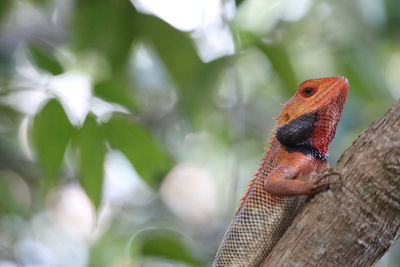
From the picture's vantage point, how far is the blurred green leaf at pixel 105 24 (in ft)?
10.2

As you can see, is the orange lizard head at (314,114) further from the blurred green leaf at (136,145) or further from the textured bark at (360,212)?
the textured bark at (360,212)

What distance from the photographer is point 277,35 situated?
15.9 feet

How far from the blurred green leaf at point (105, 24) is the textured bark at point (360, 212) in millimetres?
1649

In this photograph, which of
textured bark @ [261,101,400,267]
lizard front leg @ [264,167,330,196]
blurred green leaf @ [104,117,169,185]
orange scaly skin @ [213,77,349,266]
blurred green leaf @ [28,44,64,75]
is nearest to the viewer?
textured bark @ [261,101,400,267]

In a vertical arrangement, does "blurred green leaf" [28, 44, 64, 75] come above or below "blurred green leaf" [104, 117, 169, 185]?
above

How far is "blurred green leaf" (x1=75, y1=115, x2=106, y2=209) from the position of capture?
9.13 ft

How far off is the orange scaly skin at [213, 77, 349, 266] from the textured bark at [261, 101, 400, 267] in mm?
351

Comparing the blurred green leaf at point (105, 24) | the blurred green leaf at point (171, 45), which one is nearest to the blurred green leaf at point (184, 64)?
the blurred green leaf at point (171, 45)

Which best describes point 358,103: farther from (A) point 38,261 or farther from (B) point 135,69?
(A) point 38,261

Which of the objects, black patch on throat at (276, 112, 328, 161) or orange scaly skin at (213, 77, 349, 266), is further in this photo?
black patch on throat at (276, 112, 328, 161)

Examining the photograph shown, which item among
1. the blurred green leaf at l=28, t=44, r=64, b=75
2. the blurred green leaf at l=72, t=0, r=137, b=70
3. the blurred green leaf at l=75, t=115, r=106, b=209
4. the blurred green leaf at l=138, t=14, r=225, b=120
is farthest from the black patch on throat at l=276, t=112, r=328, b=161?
the blurred green leaf at l=28, t=44, r=64, b=75

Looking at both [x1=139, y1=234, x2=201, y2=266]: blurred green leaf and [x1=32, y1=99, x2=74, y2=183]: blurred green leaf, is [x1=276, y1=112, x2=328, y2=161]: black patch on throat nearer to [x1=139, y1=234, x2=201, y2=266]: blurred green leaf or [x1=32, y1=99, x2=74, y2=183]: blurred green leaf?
[x1=139, y1=234, x2=201, y2=266]: blurred green leaf

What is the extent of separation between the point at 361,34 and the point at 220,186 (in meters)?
4.67

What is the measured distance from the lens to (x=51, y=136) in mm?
2723
